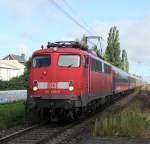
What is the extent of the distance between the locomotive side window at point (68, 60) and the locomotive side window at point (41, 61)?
493 mm

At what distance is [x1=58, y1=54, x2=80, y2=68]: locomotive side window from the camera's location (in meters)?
19.2

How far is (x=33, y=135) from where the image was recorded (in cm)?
1589

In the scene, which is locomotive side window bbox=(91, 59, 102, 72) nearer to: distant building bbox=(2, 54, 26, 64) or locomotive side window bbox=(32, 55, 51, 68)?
locomotive side window bbox=(32, 55, 51, 68)

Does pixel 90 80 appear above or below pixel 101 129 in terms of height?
above

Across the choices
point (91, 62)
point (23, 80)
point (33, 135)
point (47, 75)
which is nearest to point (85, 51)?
point (91, 62)

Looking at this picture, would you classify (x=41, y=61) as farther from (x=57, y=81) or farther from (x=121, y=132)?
(x=121, y=132)

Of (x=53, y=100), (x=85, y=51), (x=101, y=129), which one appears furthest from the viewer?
(x=85, y=51)

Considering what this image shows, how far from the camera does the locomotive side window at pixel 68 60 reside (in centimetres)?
1925

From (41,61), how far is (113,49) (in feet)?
249

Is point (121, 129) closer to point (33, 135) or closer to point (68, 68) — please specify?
point (33, 135)

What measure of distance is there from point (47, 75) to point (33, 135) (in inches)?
143

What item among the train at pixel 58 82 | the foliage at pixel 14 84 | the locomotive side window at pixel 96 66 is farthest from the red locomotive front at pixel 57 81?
the foliage at pixel 14 84

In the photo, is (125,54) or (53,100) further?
(125,54)

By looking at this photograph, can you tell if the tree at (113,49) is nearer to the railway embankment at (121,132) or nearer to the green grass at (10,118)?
the green grass at (10,118)
